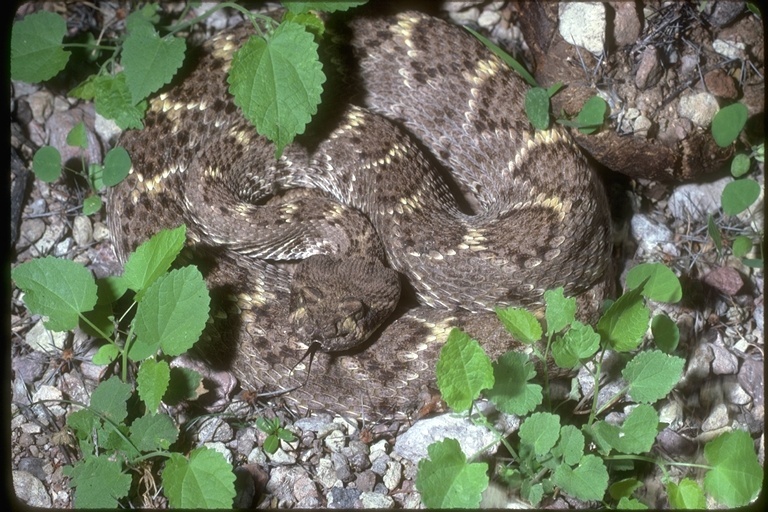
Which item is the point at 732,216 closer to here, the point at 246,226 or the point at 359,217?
the point at 359,217

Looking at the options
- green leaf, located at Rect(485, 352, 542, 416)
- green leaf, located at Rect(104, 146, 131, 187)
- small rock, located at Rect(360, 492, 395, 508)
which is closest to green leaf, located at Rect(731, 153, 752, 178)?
green leaf, located at Rect(485, 352, 542, 416)

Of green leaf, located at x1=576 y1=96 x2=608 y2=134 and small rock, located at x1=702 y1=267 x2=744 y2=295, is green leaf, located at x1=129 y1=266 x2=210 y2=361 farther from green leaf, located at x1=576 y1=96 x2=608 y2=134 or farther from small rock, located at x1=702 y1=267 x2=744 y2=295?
small rock, located at x1=702 y1=267 x2=744 y2=295

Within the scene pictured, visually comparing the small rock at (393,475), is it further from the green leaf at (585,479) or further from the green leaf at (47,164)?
the green leaf at (47,164)

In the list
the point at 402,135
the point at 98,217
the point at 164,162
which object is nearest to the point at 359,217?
the point at 402,135

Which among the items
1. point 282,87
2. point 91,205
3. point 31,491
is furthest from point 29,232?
point 282,87

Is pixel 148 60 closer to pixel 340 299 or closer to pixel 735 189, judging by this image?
pixel 340 299

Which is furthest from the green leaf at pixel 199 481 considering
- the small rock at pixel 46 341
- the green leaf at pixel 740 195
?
the green leaf at pixel 740 195
